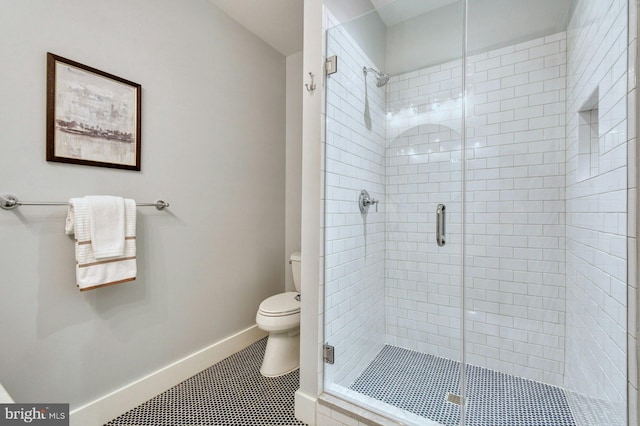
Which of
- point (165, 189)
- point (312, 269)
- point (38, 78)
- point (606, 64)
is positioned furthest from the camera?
point (165, 189)

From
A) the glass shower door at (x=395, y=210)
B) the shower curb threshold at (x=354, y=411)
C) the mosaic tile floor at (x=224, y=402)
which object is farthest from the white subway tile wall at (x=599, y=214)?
the mosaic tile floor at (x=224, y=402)

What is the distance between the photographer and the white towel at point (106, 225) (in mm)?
1430

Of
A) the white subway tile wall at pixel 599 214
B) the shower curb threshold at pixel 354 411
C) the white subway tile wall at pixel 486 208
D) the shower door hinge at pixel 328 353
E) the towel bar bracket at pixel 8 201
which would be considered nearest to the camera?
the white subway tile wall at pixel 599 214

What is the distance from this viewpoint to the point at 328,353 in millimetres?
1599

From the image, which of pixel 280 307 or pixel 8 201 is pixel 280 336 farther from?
pixel 8 201

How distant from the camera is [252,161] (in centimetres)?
246

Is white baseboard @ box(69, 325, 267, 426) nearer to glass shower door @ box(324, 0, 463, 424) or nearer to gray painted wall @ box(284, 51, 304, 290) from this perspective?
gray painted wall @ box(284, 51, 304, 290)

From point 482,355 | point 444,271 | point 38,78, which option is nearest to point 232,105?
point 38,78

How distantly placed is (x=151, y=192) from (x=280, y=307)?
3.66ft

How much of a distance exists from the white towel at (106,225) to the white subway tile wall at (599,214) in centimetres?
211

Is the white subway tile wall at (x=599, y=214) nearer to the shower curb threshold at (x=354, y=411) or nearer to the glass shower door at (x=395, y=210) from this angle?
the glass shower door at (x=395, y=210)

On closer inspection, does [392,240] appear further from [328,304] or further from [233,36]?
[233,36]

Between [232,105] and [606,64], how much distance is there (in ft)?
7.02
